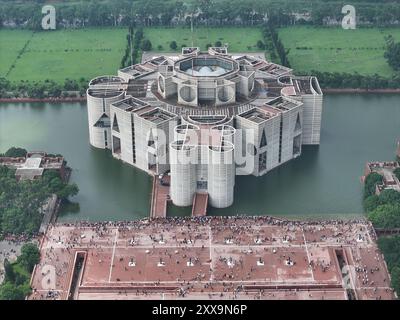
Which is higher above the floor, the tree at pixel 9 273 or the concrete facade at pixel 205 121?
the concrete facade at pixel 205 121

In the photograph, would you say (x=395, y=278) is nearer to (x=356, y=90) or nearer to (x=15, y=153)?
(x=15, y=153)

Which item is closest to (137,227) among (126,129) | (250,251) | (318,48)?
(250,251)

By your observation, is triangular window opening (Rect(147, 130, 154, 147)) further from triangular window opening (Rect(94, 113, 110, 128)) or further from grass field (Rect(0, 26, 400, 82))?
grass field (Rect(0, 26, 400, 82))

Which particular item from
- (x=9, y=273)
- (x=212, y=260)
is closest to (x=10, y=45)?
(x=9, y=273)

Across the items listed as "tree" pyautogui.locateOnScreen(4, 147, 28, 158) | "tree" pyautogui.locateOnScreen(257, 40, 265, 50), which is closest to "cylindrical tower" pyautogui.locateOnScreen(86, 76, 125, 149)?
"tree" pyautogui.locateOnScreen(4, 147, 28, 158)

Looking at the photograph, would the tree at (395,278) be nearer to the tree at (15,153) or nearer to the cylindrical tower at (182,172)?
the cylindrical tower at (182,172)

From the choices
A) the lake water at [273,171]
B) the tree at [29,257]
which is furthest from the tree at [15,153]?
the tree at [29,257]
